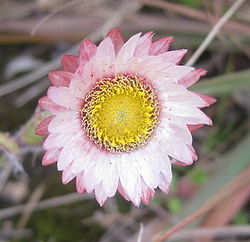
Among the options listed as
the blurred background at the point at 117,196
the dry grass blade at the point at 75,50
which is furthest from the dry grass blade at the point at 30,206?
the dry grass blade at the point at 75,50

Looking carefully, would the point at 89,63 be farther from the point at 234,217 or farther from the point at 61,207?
the point at 234,217

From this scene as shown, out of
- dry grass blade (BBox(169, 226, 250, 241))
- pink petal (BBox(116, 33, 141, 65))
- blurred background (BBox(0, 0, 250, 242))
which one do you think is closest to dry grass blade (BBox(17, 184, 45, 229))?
blurred background (BBox(0, 0, 250, 242))

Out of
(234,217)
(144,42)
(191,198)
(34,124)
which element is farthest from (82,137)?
(234,217)

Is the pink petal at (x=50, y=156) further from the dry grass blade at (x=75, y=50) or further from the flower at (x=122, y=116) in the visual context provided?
the dry grass blade at (x=75, y=50)

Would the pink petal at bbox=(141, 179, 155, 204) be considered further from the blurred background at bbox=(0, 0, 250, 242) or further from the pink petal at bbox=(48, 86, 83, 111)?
the blurred background at bbox=(0, 0, 250, 242)

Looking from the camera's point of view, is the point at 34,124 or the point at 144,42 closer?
the point at 144,42
